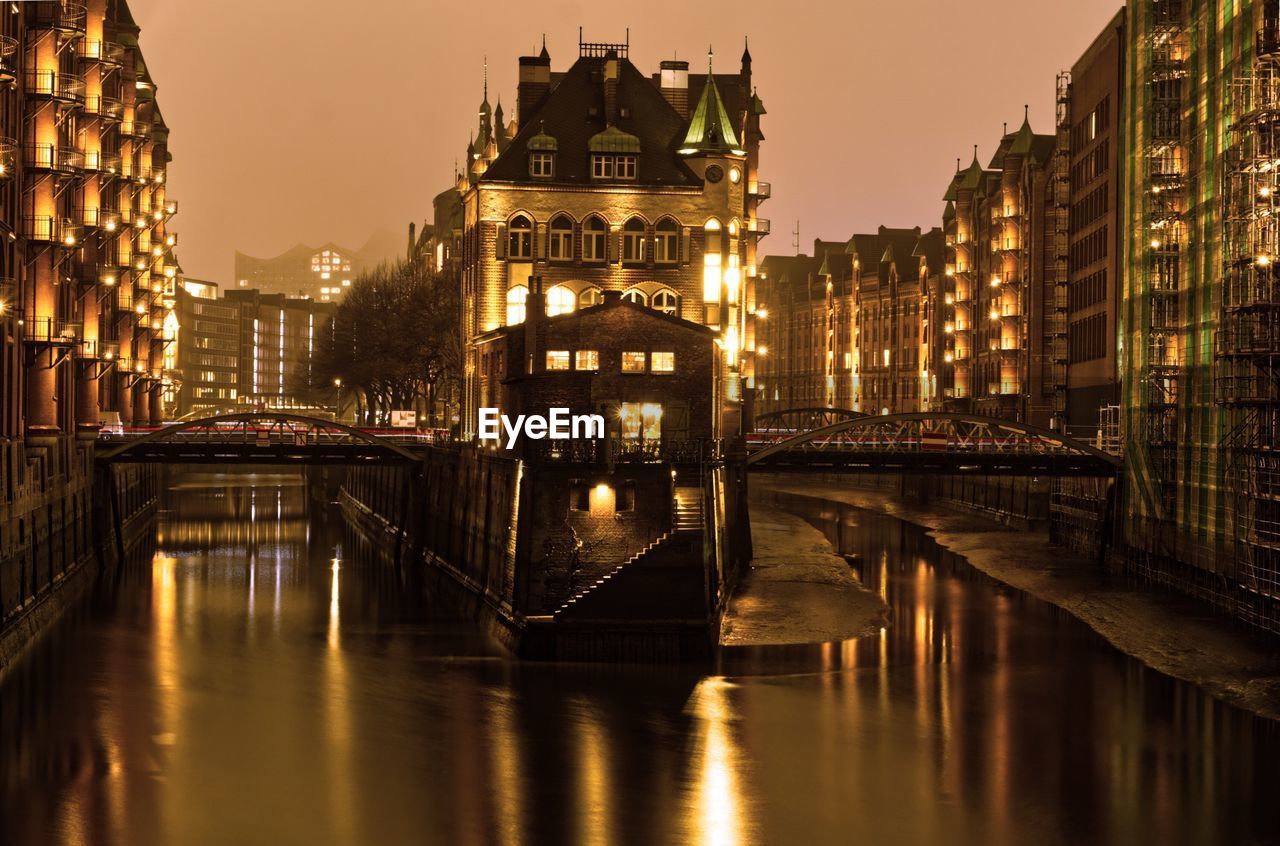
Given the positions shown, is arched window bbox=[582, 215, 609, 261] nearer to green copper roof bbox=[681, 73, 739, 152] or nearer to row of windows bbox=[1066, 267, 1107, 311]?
green copper roof bbox=[681, 73, 739, 152]

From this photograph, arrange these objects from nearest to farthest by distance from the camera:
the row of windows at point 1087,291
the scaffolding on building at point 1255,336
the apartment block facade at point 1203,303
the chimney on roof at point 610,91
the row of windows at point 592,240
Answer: the scaffolding on building at point 1255,336
the apartment block facade at point 1203,303
the row of windows at point 592,240
the chimney on roof at point 610,91
the row of windows at point 1087,291

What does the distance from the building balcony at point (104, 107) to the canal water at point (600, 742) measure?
869 inches

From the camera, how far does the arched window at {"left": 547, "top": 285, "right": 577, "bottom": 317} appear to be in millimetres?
73938

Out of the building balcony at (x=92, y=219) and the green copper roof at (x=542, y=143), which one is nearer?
the building balcony at (x=92, y=219)

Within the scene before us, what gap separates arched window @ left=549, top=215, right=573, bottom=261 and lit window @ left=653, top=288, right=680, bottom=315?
4397 mm

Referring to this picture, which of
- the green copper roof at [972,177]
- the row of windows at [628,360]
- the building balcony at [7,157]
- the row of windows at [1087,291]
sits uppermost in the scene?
the green copper roof at [972,177]

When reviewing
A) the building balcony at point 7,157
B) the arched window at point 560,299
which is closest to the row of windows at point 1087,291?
the arched window at point 560,299

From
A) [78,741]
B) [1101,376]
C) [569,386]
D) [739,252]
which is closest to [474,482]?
[569,386]

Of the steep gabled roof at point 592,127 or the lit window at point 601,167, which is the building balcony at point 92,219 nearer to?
the steep gabled roof at point 592,127

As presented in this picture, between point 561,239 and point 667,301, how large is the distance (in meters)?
5.65

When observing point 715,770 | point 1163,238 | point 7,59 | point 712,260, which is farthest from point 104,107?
point 715,770

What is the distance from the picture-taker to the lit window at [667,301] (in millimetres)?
74562

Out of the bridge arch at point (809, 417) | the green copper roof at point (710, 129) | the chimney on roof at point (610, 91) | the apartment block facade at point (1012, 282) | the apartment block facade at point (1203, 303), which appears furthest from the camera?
the apartment block facade at point (1012, 282)

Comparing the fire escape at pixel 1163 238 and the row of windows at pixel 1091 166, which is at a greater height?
the row of windows at pixel 1091 166
